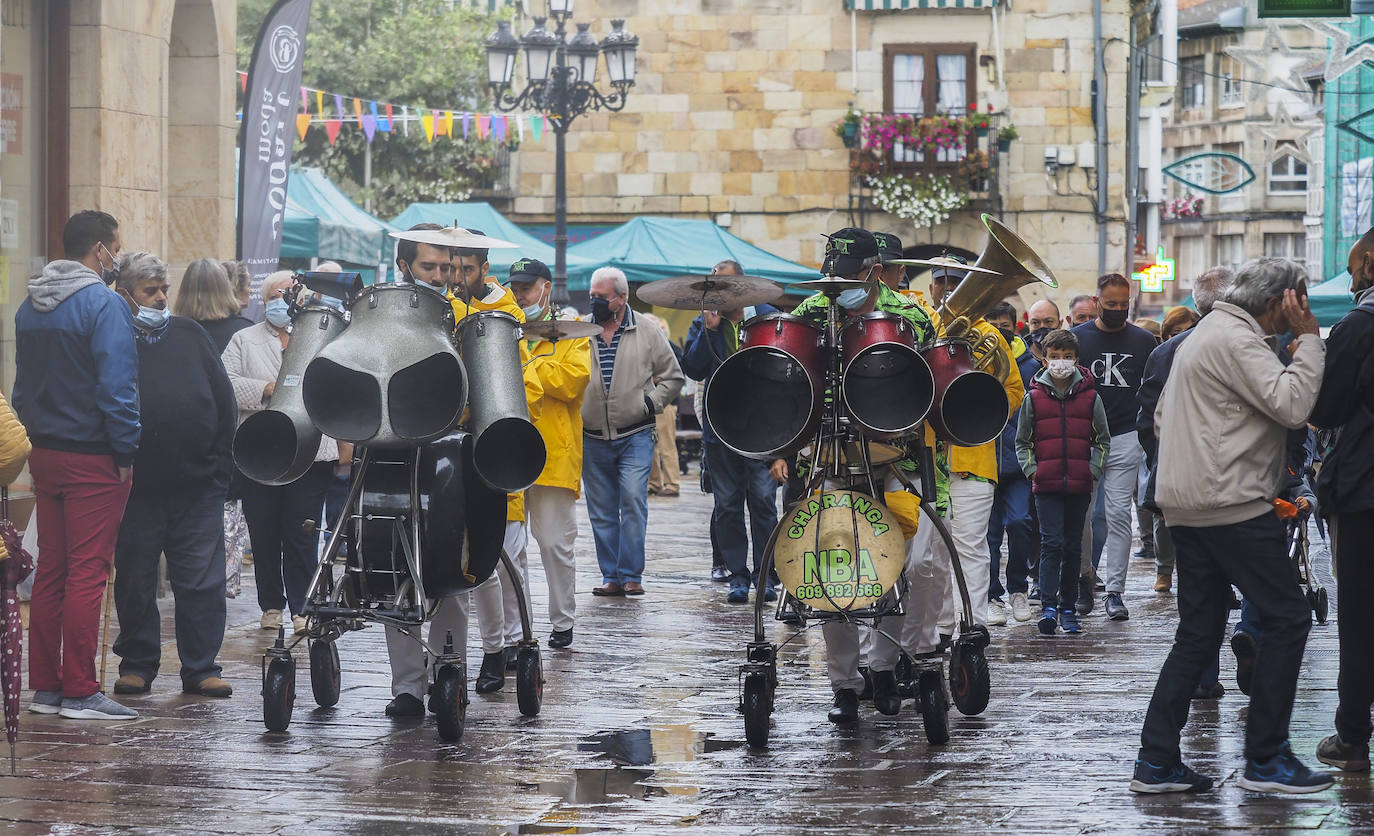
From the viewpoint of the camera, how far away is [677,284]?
792 cm

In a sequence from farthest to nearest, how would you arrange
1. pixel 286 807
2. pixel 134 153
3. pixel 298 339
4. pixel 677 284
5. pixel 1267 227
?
1. pixel 1267 227
2. pixel 134 153
3. pixel 677 284
4. pixel 298 339
5. pixel 286 807

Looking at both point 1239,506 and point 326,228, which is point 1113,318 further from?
point 326,228

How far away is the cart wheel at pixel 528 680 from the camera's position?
764 centimetres

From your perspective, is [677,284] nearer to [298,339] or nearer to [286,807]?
[298,339]

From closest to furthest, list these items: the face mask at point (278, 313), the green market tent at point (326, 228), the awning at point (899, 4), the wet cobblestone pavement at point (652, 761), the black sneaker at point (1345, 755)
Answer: the wet cobblestone pavement at point (652, 761)
the black sneaker at point (1345, 755)
the face mask at point (278, 313)
the green market tent at point (326, 228)
the awning at point (899, 4)

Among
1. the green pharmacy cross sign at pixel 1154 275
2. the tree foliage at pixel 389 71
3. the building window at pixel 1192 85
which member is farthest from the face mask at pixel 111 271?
the building window at pixel 1192 85

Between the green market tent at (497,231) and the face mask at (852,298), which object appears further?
the green market tent at (497,231)

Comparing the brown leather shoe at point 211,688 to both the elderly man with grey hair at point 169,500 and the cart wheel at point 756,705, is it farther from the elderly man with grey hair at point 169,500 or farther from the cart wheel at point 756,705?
the cart wheel at point 756,705

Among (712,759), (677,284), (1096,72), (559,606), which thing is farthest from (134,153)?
(1096,72)

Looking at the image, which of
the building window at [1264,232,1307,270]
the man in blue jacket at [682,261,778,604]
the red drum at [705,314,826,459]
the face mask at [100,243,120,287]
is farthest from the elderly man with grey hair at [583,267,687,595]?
the building window at [1264,232,1307,270]

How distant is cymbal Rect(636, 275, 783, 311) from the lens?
779cm

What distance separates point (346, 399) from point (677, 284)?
1.58 meters

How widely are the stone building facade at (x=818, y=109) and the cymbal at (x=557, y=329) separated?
67.6 ft

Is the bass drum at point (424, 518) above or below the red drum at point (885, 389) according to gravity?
below
